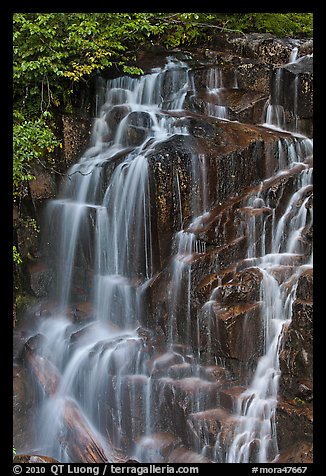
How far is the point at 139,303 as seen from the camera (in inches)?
320

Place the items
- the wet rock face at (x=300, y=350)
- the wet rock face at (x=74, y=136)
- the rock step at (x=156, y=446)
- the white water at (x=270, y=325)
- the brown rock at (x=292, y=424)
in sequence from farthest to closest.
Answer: the wet rock face at (x=74, y=136)
the rock step at (x=156, y=446)
the wet rock face at (x=300, y=350)
the white water at (x=270, y=325)
the brown rock at (x=292, y=424)

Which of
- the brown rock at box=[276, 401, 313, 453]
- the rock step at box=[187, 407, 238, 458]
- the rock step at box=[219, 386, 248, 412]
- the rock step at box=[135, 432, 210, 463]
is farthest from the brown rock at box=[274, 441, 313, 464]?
the rock step at box=[135, 432, 210, 463]

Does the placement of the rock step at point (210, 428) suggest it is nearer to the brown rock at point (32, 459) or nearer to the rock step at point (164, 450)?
the rock step at point (164, 450)

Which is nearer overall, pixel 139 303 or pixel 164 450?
pixel 164 450

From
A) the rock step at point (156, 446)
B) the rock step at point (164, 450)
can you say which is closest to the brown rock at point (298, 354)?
the rock step at point (164, 450)

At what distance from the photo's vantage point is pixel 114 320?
8461mm

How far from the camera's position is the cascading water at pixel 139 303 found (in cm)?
697

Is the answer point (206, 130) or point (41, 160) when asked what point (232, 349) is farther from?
point (41, 160)

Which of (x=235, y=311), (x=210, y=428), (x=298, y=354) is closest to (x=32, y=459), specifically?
(x=210, y=428)

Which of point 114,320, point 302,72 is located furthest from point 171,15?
point 114,320

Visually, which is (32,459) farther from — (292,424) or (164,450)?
(292,424)

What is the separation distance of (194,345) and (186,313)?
0.49 meters

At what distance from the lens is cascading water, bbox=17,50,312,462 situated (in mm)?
6973

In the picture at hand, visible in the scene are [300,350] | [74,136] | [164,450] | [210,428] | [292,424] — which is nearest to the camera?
[292,424]
